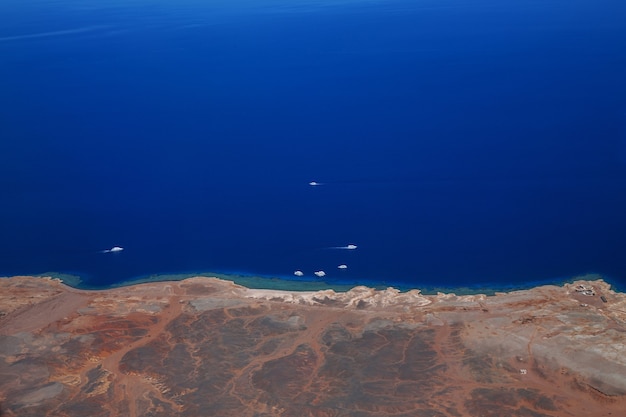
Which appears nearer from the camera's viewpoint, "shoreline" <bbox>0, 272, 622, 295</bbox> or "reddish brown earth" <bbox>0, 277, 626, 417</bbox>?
"reddish brown earth" <bbox>0, 277, 626, 417</bbox>

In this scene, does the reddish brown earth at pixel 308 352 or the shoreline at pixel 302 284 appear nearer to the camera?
the reddish brown earth at pixel 308 352

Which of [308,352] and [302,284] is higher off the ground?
[302,284]

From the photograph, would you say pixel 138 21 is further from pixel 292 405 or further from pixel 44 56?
pixel 292 405

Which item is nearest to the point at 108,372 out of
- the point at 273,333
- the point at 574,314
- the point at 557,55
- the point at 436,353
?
the point at 273,333
